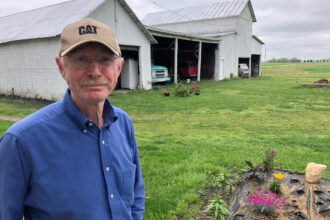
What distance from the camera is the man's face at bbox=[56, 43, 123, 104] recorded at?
181 cm

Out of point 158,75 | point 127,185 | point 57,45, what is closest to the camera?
point 127,185

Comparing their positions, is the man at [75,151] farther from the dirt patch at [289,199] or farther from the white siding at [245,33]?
the white siding at [245,33]

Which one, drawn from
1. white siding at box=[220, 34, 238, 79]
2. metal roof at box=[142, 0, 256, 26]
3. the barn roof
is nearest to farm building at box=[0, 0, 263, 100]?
the barn roof

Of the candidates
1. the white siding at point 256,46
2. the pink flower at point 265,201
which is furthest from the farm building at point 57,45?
the pink flower at point 265,201

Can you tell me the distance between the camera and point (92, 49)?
Result: 1822mm

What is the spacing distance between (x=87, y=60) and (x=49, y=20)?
18029 mm

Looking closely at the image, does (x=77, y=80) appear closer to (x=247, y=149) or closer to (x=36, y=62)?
(x=247, y=149)

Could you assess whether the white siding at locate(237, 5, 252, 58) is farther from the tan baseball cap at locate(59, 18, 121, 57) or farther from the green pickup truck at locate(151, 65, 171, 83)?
the tan baseball cap at locate(59, 18, 121, 57)

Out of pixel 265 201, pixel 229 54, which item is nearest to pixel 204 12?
pixel 229 54

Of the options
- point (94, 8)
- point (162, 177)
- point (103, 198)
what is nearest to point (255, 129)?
point (162, 177)

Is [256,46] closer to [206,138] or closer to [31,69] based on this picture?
[31,69]

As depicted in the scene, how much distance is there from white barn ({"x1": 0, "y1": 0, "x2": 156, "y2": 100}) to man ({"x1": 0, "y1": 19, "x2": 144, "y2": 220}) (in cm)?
1483

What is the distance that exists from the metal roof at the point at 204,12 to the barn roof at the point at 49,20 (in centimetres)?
1801

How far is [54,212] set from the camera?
1666 millimetres
